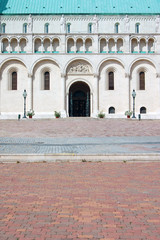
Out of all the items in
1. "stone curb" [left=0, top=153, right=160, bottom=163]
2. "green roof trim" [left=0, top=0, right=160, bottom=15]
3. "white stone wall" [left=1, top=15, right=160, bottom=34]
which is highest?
"green roof trim" [left=0, top=0, right=160, bottom=15]

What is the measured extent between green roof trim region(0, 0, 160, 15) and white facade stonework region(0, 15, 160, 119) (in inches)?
58.2

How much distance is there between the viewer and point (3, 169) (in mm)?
9523

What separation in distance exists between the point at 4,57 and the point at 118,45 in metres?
19.9

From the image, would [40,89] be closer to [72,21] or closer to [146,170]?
[72,21]

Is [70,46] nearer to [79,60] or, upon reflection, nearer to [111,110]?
[79,60]

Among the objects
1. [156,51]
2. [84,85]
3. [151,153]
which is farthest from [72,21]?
[151,153]

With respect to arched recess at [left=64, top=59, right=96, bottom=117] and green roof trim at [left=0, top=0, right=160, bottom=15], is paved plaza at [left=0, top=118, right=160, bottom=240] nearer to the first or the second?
arched recess at [left=64, top=59, right=96, bottom=117]

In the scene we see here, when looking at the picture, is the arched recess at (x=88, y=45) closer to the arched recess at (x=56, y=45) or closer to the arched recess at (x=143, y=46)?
the arched recess at (x=56, y=45)

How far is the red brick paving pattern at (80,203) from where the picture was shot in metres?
4.32

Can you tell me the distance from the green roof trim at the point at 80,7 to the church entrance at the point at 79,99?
13171mm

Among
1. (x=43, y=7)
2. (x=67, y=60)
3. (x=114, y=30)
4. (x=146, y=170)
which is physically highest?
(x=43, y=7)

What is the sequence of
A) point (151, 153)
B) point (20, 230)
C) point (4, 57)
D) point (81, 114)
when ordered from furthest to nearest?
1. point (81, 114)
2. point (4, 57)
3. point (151, 153)
4. point (20, 230)

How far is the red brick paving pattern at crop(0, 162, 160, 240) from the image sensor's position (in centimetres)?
432

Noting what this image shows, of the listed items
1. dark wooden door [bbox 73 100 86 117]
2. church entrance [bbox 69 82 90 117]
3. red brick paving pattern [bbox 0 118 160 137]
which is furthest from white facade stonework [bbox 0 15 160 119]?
red brick paving pattern [bbox 0 118 160 137]
